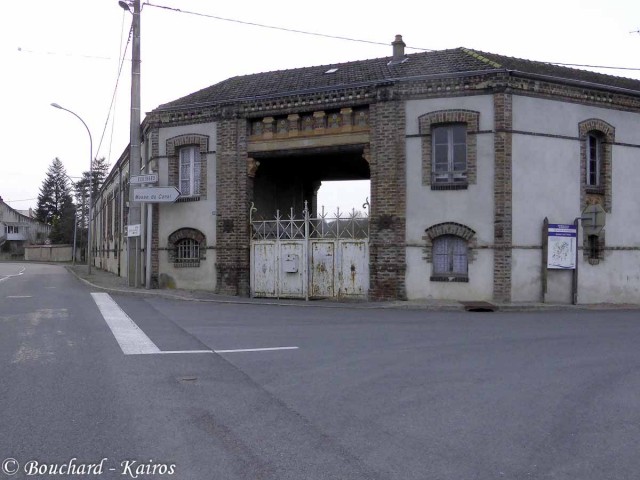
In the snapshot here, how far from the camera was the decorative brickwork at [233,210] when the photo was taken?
806 inches

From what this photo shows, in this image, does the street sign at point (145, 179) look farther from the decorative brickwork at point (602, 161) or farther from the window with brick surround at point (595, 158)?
the window with brick surround at point (595, 158)

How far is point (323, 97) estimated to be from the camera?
19.5 meters

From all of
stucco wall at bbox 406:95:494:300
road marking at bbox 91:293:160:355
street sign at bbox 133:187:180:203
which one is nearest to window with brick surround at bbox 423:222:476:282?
stucco wall at bbox 406:95:494:300

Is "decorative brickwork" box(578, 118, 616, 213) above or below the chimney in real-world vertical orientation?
below

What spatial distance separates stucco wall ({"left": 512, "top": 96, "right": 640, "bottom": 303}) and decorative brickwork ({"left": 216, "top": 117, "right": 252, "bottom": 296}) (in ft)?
26.4

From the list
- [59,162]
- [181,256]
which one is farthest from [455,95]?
[59,162]

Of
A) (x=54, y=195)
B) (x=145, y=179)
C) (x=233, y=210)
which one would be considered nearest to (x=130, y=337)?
(x=233, y=210)

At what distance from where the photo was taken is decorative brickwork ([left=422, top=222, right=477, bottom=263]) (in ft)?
59.4

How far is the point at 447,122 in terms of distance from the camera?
1830 cm

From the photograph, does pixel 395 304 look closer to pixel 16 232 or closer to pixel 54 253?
pixel 54 253

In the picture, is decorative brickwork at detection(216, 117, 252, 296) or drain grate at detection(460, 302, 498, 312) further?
decorative brickwork at detection(216, 117, 252, 296)

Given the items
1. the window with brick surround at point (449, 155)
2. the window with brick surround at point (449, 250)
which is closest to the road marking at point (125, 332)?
the window with brick surround at point (449, 250)

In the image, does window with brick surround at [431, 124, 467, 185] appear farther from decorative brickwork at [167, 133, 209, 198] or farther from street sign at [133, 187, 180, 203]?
street sign at [133, 187, 180, 203]

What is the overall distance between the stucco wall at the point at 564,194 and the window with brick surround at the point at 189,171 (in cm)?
997
